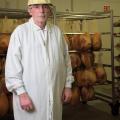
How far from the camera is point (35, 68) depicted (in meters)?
2.04

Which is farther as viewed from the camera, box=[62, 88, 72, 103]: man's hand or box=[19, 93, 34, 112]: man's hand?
box=[62, 88, 72, 103]: man's hand

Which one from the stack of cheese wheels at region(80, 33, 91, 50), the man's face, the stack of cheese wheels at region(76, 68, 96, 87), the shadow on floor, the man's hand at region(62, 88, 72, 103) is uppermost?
the man's face

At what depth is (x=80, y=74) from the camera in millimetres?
4000

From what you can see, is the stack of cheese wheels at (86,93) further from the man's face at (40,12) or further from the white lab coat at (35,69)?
the man's face at (40,12)

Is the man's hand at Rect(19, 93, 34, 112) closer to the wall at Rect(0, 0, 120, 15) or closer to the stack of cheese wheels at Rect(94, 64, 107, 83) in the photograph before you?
the stack of cheese wheels at Rect(94, 64, 107, 83)

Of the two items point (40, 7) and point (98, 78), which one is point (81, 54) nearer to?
point (98, 78)

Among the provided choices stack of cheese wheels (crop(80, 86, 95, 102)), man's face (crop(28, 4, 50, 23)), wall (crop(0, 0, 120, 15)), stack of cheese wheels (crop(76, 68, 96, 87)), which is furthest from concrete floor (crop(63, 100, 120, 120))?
man's face (crop(28, 4, 50, 23))

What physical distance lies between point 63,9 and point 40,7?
3.35 metres

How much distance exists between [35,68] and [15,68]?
0.50ft

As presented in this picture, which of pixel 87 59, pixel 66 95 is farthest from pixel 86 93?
pixel 66 95

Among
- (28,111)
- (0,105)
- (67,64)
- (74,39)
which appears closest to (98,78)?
(74,39)

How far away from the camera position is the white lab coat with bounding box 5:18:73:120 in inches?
79.3

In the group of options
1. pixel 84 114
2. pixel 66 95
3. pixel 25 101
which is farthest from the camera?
pixel 84 114

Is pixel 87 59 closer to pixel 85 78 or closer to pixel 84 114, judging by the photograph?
pixel 85 78
